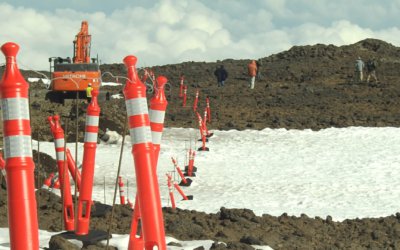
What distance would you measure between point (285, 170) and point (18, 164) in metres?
15.4

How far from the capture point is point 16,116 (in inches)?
191

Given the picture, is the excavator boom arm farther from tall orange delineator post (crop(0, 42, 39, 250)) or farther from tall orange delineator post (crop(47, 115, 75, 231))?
tall orange delineator post (crop(0, 42, 39, 250))

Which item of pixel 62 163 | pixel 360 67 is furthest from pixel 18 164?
pixel 360 67

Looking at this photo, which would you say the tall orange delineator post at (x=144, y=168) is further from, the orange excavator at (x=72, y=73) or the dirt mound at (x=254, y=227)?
the orange excavator at (x=72, y=73)

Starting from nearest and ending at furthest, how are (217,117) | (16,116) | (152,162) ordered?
(16,116)
(152,162)
(217,117)

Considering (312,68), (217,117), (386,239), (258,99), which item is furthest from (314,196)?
(312,68)

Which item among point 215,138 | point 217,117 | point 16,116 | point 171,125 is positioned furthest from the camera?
point 217,117

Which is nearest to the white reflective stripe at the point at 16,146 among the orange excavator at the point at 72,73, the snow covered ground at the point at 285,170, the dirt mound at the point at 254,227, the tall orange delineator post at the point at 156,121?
the tall orange delineator post at the point at 156,121

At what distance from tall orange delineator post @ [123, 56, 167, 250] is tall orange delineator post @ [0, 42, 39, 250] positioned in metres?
0.68

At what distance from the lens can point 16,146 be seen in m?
4.87

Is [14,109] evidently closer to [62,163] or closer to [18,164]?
[18,164]

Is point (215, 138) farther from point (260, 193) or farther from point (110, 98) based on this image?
point (110, 98)

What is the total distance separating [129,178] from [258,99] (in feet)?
63.8

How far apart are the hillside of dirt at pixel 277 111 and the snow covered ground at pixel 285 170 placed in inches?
60.6
